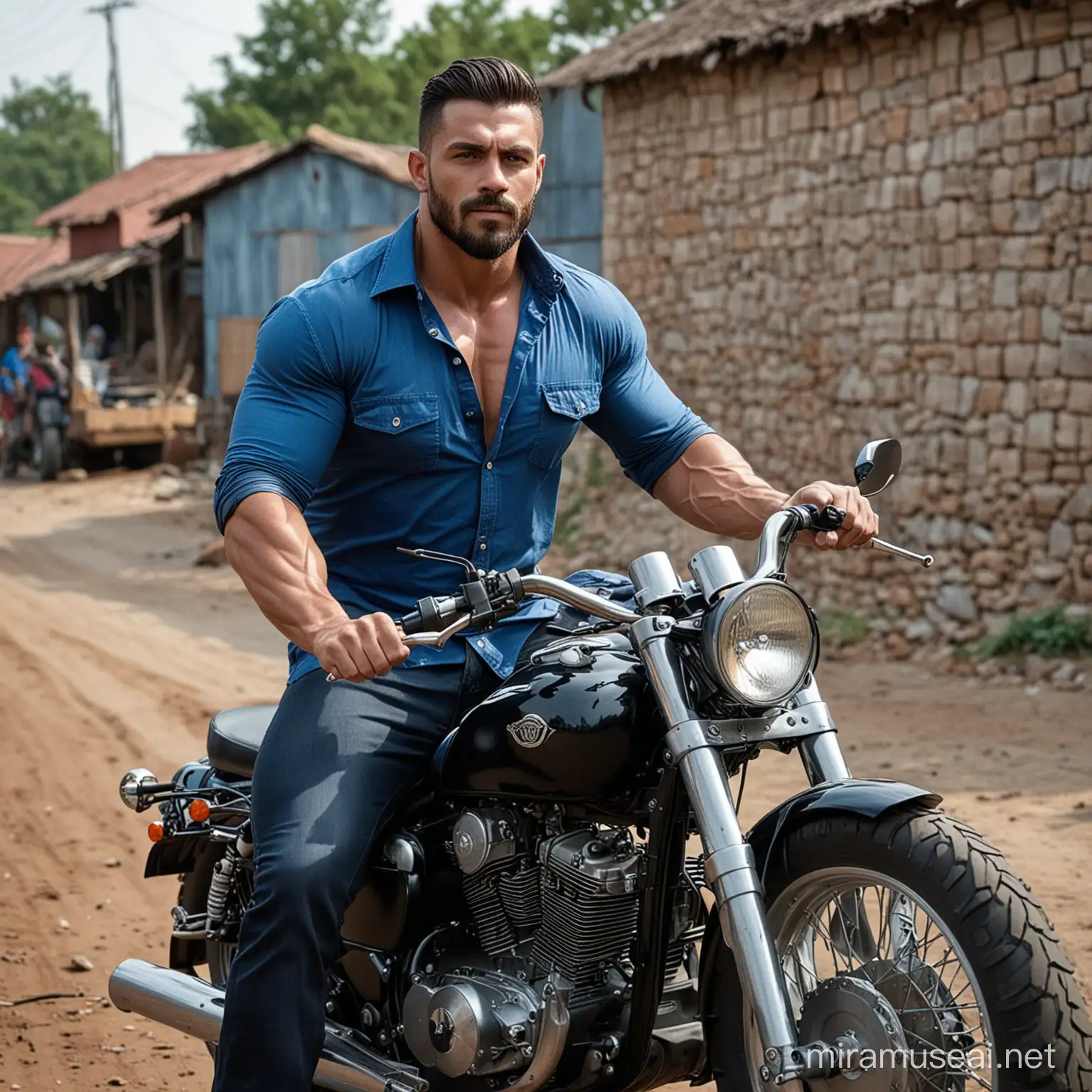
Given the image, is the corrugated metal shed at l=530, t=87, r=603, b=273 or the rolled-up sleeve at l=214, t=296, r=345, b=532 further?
the corrugated metal shed at l=530, t=87, r=603, b=273

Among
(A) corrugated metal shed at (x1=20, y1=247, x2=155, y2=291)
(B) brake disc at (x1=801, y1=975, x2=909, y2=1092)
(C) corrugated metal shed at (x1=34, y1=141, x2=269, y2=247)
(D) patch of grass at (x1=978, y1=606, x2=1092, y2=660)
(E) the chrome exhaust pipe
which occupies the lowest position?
(D) patch of grass at (x1=978, y1=606, x2=1092, y2=660)

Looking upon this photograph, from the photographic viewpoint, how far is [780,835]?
269 cm

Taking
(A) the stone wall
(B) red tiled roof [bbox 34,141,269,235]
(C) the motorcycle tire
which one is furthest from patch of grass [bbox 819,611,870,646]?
(B) red tiled roof [bbox 34,141,269,235]

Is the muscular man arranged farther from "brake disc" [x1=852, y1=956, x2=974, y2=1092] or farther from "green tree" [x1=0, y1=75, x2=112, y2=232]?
"green tree" [x1=0, y1=75, x2=112, y2=232]

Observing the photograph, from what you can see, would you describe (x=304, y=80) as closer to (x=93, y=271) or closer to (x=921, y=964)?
(x=93, y=271)

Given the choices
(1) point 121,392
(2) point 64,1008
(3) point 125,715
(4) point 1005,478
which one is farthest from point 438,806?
(1) point 121,392

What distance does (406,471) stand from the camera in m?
3.28

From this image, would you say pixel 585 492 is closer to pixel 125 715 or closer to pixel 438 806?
pixel 125 715

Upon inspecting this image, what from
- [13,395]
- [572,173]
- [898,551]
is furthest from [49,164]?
[898,551]

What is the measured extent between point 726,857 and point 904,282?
881cm

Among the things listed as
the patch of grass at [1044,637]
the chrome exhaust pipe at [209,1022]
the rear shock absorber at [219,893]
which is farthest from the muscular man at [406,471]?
the patch of grass at [1044,637]

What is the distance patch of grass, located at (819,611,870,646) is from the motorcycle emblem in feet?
25.6

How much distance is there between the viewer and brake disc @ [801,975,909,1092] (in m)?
2.51

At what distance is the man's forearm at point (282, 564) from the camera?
2904mm
